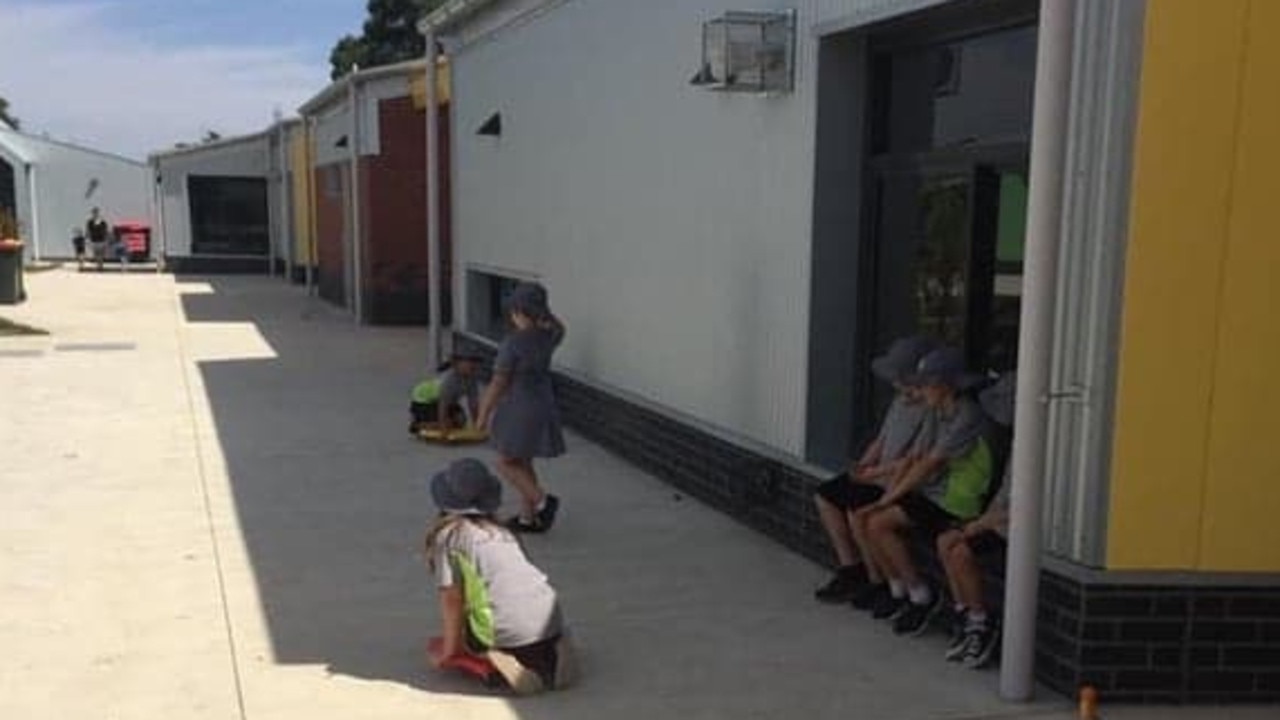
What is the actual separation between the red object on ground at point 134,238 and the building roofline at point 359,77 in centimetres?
1490

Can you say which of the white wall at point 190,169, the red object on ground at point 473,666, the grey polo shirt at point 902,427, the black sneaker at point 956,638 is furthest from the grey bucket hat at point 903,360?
the white wall at point 190,169

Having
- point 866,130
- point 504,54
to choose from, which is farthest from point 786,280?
point 504,54

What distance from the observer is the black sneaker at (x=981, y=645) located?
4.66 meters

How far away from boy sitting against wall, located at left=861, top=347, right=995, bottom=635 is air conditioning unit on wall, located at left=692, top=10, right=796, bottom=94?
2034mm

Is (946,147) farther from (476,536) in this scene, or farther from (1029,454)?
(476,536)

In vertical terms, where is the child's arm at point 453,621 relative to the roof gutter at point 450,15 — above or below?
below

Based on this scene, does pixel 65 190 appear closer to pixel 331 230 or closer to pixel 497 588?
pixel 331 230

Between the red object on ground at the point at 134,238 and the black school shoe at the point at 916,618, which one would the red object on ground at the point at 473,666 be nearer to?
the black school shoe at the point at 916,618

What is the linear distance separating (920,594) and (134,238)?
3435 centimetres

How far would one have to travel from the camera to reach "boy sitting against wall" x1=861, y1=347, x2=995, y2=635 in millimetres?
4844

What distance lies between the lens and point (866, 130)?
615cm

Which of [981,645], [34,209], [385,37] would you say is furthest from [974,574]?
[385,37]

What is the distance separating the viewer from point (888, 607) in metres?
5.20

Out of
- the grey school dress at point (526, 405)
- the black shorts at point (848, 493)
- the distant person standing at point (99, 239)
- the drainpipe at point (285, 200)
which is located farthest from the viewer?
the distant person standing at point (99, 239)
